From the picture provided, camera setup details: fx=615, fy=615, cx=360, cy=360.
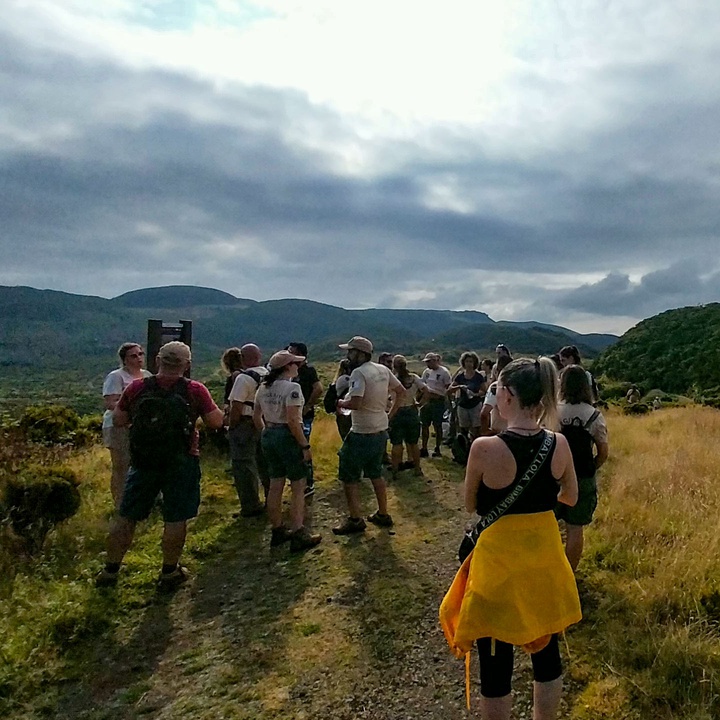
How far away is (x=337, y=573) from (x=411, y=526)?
4.99ft

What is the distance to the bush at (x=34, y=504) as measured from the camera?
581 centimetres

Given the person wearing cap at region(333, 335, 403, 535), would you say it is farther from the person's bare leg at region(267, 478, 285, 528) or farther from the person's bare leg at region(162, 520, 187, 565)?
the person's bare leg at region(162, 520, 187, 565)

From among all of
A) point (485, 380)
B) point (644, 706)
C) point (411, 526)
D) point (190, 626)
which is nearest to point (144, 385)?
point (190, 626)

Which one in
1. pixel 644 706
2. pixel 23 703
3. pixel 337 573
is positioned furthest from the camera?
pixel 337 573

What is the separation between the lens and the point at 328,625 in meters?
4.61

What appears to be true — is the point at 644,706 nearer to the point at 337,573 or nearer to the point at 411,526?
the point at 337,573

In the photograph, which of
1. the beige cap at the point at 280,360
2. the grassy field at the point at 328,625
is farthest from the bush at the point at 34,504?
the beige cap at the point at 280,360

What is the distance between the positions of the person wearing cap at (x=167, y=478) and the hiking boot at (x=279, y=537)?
1.17 m

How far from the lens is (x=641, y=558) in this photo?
5.07 m

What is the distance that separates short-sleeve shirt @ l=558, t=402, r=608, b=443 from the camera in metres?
4.55

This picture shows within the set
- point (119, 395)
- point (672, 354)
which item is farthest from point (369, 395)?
point (672, 354)

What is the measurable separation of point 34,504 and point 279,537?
7.73 feet

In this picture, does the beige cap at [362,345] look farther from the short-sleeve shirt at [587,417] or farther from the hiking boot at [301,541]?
the short-sleeve shirt at [587,417]

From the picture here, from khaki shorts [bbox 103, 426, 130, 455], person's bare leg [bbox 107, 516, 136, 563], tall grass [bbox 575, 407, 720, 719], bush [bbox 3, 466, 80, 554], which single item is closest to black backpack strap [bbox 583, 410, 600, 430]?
tall grass [bbox 575, 407, 720, 719]
